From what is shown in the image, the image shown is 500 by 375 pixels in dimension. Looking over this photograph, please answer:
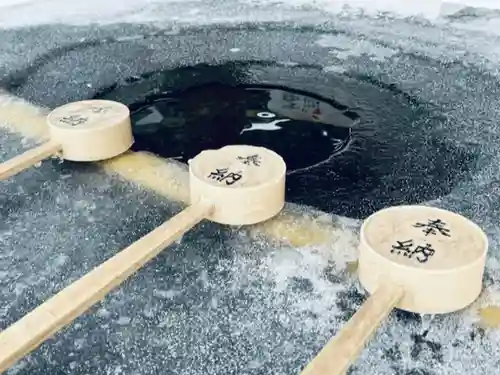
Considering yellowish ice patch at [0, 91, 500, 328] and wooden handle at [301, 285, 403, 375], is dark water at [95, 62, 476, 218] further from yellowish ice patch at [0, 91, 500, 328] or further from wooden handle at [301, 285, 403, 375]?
wooden handle at [301, 285, 403, 375]

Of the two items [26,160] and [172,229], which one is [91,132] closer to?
[26,160]

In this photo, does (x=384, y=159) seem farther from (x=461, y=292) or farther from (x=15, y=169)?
(x=15, y=169)

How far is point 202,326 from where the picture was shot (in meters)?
1.45

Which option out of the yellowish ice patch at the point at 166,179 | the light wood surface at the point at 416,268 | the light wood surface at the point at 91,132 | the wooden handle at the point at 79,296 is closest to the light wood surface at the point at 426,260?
the light wood surface at the point at 416,268

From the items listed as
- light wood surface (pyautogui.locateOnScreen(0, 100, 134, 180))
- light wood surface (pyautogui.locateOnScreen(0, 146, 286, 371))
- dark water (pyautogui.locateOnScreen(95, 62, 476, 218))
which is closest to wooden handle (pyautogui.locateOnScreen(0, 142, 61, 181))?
light wood surface (pyautogui.locateOnScreen(0, 100, 134, 180))

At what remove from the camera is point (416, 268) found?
4.56ft

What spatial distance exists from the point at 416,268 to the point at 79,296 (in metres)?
0.72

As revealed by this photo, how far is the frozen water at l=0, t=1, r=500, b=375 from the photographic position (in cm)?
137

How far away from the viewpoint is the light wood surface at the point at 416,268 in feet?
4.54

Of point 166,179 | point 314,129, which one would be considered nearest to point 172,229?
point 166,179

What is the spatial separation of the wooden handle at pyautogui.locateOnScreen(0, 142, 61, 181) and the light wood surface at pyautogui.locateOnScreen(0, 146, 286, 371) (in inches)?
20.7

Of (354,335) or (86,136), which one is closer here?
(354,335)

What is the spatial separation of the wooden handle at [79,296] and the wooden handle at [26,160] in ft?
1.93

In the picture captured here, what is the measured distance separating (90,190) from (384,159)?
95 centimetres
